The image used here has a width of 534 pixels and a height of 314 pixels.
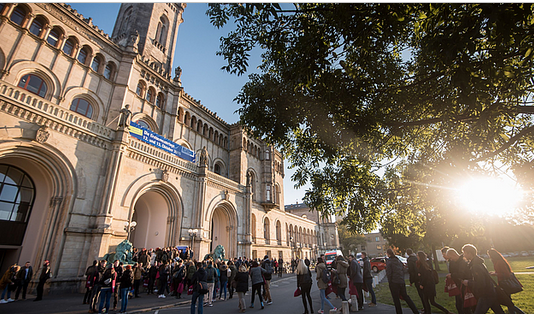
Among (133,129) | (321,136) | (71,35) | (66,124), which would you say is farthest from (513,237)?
(71,35)

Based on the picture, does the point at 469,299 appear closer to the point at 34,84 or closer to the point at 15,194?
the point at 15,194

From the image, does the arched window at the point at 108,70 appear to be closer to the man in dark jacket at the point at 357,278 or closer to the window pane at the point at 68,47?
the window pane at the point at 68,47

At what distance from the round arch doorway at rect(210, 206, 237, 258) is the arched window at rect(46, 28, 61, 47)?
17.5 meters

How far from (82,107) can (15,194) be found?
7569mm

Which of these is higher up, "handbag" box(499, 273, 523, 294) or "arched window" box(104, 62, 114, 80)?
"arched window" box(104, 62, 114, 80)

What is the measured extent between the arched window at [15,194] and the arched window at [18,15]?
9.43 meters

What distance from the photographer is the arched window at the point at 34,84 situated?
15.6 m

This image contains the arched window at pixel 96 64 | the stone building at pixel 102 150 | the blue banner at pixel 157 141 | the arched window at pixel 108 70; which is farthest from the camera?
the arched window at pixel 108 70

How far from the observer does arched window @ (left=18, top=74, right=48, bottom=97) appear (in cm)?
1563

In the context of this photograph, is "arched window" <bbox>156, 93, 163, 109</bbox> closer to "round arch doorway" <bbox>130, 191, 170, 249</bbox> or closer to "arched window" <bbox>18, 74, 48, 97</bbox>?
"arched window" <bbox>18, 74, 48, 97</bbox>

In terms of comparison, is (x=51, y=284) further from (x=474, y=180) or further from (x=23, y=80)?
(x=474, y=180)

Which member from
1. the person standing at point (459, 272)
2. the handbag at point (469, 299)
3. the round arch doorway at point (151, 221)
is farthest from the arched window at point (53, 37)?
the handbag at point (469, 299)

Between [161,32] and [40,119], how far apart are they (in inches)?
781

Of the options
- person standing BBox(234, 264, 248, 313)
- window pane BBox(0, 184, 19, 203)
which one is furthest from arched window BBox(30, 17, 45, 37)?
person standing BBox(234, 264, 248, 313)
